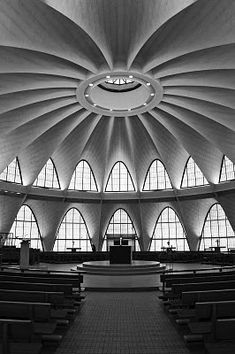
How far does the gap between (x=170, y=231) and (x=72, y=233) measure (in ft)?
35.7

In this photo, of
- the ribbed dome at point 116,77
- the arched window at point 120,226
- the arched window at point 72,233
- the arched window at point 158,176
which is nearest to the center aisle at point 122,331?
the ribbed dome at point 116,77

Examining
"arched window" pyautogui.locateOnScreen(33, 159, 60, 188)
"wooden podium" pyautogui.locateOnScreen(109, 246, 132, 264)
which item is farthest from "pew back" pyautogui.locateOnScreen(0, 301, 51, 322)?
"arched window" pyautogui.locateOnScreen(33, 159, 60, 188)

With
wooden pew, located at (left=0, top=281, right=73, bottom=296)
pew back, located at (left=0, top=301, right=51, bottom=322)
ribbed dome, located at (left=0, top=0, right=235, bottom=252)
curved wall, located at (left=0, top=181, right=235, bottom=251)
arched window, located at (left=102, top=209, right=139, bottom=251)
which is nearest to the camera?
pew back, located at (left=0, top=301, right=51, bottom=322)

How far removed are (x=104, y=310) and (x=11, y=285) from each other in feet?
9.87

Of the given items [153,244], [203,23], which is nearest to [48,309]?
[203,23]

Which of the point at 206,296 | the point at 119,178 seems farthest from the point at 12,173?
the point at 206,296

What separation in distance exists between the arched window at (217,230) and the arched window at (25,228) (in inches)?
694

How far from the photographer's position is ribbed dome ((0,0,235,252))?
1464 centimetres

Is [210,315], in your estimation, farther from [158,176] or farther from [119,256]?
[158,176]

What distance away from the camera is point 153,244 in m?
37.0

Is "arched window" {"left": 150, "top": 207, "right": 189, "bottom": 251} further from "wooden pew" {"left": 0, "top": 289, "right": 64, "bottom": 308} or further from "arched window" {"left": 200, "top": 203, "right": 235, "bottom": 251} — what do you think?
"wooden pew" {"left": 0, "top": 289, "right": 64, "bottom": 308}

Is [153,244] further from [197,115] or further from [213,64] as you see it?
[213,64]

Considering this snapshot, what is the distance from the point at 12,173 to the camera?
31.3m

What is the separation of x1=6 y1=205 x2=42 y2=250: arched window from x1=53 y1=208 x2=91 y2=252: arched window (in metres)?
2.55
